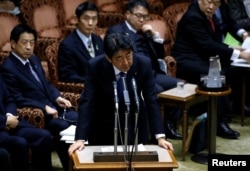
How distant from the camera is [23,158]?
16.0ft

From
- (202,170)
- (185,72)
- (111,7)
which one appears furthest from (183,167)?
(111,7)

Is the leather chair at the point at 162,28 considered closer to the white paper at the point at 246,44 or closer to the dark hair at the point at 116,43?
the white paper at the point at 246,44

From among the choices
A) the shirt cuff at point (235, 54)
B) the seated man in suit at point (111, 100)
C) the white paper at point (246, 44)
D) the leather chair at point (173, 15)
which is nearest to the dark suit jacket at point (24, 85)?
the seated man in suit at point (111, 100)

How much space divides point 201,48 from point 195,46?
0.23ft

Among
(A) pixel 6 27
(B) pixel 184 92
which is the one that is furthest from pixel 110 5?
(B) pixel 184 92

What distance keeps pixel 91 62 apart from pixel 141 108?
41cm

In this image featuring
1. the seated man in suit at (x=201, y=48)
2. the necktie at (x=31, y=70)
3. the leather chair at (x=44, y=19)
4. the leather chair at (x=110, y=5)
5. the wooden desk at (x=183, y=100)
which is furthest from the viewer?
the leather chair at (x=110, y=5)

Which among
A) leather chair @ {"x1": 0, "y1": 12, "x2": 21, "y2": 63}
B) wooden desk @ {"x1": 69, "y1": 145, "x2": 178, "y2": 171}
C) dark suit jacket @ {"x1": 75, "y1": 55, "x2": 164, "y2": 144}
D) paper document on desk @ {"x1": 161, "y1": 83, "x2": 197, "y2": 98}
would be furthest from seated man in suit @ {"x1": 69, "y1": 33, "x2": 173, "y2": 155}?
leather chair @ {"x1": 0, "y1": 12, "x2": 21, "y2": 63}

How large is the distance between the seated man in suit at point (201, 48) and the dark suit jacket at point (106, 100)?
2.18 meters

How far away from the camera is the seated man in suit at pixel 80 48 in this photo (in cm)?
571

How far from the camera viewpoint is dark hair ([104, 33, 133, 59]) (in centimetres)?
391

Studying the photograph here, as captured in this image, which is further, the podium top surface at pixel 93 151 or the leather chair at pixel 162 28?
the leather chair at pixel 162 28

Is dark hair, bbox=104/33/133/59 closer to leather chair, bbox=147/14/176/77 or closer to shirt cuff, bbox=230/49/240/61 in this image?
shirt cuff, bbox=230/49/240/61

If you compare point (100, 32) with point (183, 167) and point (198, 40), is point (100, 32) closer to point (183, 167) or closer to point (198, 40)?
point (198, 40)
